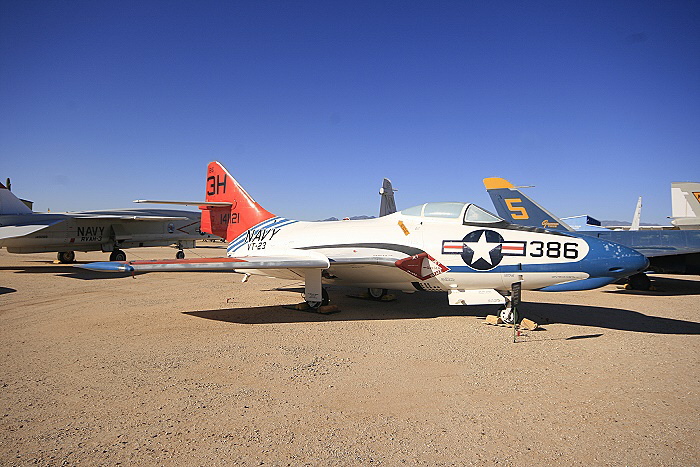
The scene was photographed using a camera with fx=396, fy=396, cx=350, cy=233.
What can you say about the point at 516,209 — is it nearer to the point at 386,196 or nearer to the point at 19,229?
the point at 386,196

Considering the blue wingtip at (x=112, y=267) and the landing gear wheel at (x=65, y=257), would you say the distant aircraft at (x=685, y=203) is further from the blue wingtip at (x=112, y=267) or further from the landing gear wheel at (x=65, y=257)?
the landing gear wheel at (x=65, y=257)

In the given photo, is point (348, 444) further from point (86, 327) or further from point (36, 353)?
point (86, 327)

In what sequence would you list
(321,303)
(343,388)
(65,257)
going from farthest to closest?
1. (65,257)
2. (321,303)
3. (343,388)

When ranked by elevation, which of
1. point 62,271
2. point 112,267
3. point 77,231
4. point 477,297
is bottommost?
point 477,297

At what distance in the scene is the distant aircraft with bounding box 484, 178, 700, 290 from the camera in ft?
42.3

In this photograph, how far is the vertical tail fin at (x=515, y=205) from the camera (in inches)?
599

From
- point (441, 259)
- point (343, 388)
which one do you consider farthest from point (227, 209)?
point (343, 388)

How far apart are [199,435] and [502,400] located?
3228 mm

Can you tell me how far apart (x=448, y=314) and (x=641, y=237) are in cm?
906

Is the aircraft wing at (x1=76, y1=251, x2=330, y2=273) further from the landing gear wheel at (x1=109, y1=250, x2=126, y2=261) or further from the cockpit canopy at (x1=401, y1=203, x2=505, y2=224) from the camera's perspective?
the landing gear wheel at (x1=109, y1=250, x2=126, y2=261)

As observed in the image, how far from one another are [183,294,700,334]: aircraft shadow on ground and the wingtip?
21.0 ft

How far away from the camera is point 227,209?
41.8ft

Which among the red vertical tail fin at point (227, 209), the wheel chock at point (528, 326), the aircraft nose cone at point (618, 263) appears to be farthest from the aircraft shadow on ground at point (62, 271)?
the aircraft nose cone at point (618, 263)

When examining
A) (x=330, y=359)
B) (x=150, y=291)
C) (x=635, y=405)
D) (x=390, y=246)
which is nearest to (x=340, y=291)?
(x=390, y=246)
